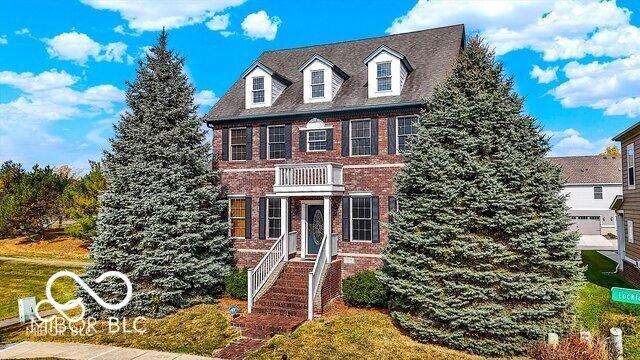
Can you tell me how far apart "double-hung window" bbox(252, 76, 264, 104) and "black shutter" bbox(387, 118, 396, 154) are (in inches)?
246

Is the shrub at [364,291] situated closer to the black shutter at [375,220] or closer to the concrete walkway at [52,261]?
the black shutter at [375,220]

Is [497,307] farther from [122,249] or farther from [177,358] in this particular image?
[122,249]

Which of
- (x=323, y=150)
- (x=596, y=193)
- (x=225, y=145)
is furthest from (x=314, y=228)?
(x=596, y=193)

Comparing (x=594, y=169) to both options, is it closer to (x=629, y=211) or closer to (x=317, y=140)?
(x=629, y=211)

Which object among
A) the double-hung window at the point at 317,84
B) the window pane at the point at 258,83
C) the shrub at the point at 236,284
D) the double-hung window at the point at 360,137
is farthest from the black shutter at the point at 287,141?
the shrub at the point at 236,284

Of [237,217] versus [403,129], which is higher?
[403,129]

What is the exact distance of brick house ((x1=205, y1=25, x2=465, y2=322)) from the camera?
1695 cm

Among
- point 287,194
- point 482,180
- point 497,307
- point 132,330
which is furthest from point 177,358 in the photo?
point 482,180

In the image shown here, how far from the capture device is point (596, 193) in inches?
1676

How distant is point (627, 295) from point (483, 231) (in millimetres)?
3599

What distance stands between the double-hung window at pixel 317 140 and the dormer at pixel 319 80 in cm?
143

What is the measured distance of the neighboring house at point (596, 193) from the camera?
41969 mm

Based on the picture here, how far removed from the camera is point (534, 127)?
1263 centimetres

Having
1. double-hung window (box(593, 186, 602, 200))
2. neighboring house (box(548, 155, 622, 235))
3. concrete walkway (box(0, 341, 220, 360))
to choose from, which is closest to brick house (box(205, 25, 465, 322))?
concrete walkway (box(0, 341, 220, 360))
